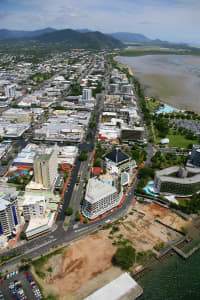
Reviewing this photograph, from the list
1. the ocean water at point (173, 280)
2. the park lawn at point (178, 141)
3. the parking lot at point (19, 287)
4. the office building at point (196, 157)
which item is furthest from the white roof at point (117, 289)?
the park lawn at point (178, 141)

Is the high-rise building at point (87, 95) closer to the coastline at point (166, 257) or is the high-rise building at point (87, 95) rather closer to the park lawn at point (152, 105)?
the park lawn at point (152, 105)

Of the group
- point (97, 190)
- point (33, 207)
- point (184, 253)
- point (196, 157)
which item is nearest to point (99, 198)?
point (97, 190)

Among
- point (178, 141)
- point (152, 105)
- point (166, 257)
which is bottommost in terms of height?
point (166, 257)

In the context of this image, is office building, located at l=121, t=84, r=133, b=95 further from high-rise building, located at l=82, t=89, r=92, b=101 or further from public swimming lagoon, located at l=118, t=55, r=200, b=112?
high-rise building, located at l=82, t=89, r=92, b=101

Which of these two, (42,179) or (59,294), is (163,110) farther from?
(59,294)

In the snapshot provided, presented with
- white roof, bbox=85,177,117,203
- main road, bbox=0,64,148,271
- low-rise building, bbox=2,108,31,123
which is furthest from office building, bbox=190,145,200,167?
low-rise building, bbox=2,108,31,123

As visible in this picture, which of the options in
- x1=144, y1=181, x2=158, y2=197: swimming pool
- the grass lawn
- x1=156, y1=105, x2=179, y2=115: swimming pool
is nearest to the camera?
x1=144, y1=181, x2=158, y2=197: swimming pool

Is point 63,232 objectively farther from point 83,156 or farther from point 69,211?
point 83,156
